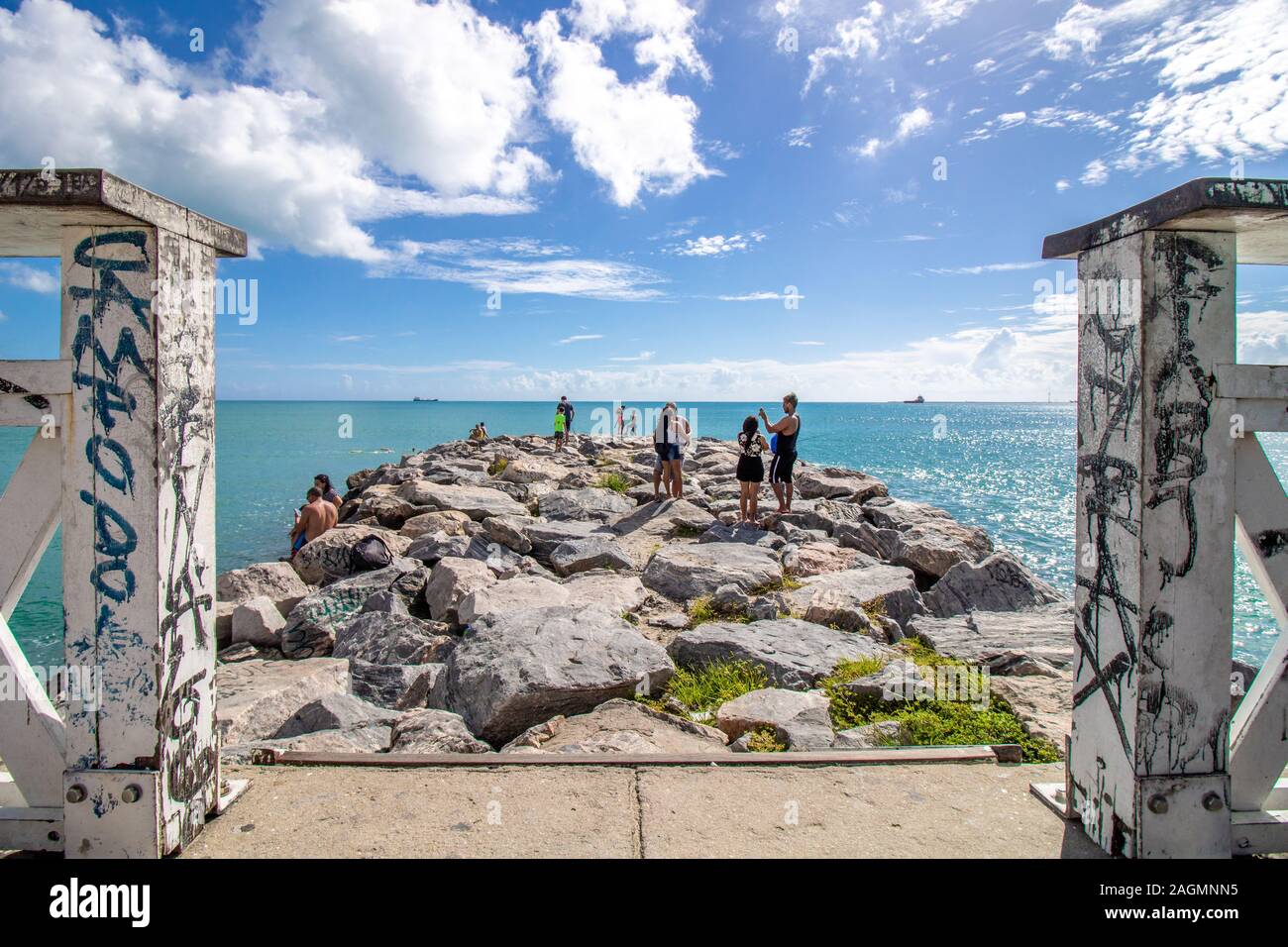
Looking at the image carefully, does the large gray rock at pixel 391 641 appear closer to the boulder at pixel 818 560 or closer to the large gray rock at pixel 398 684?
the large gray rock at pixel 398 684

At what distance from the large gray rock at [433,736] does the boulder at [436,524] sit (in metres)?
5.75

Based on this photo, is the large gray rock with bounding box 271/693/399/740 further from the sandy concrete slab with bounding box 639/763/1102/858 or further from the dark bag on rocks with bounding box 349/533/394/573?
the dark bag on rocks with bounding box 349/533/394/573

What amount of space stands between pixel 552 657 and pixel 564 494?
7.91 meters

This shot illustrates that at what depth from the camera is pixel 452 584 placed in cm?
711

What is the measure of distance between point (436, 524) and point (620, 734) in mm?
6819

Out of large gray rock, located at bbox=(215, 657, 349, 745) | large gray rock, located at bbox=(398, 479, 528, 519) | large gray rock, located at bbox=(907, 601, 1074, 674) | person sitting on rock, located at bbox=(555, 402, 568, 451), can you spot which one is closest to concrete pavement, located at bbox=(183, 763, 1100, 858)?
large gray rock, located at bbox=(215, 657, 349, 745)

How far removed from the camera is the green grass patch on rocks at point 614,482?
1556cm

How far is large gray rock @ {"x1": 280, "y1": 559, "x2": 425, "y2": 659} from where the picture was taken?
21.1 ft

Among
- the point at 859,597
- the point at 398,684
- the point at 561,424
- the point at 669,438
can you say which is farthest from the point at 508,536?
the point at 561,424

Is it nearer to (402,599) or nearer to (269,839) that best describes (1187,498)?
(269,839)

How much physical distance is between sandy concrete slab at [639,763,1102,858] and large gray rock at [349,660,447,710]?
8.25 ft

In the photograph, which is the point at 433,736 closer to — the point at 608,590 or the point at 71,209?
the point at 71,209

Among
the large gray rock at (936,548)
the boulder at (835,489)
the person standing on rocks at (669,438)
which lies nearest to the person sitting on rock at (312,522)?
the person standing on rocks at (669,438)
